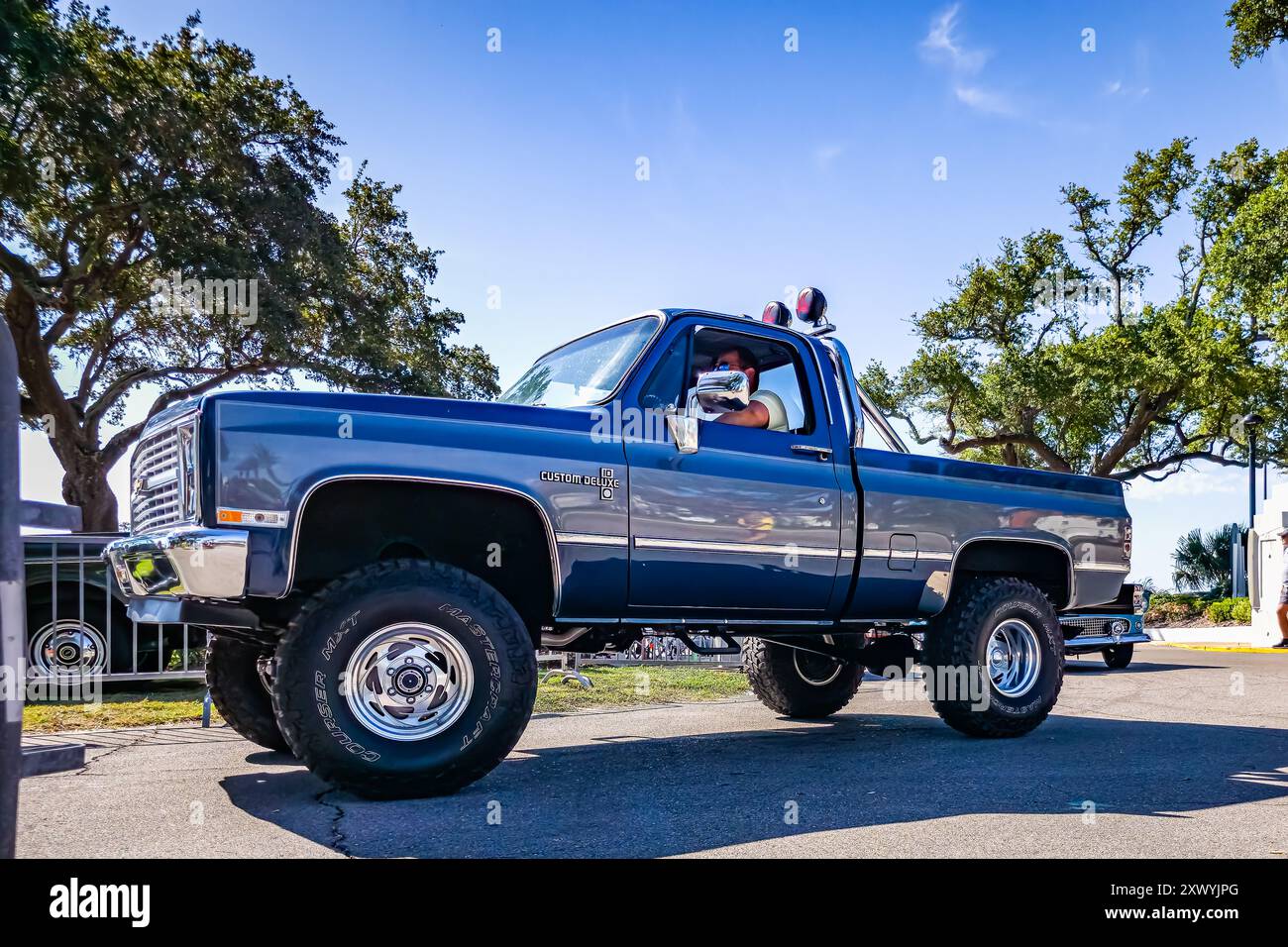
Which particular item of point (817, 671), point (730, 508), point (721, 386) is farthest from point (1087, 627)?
point (721, 386)

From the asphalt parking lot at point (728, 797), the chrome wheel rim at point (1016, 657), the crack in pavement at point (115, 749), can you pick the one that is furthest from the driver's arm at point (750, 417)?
the crack in pavement at point (115, 749)

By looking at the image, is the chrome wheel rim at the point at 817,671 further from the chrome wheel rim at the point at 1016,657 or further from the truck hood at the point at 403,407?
the truck hood at the point at 403,407

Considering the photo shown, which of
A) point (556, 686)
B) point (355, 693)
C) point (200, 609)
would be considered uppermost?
point (200, 609)

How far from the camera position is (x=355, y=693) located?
438 centimetres

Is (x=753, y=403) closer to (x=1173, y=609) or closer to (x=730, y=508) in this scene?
(x=730, y=508)

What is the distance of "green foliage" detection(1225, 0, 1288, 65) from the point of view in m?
20.7

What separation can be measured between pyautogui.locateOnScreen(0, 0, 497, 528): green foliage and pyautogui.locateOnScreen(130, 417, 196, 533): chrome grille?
42.1 ft

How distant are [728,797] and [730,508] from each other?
61.6 inches

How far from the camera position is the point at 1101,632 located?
1384 cm

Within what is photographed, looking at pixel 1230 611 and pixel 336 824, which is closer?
pixel 336 824
